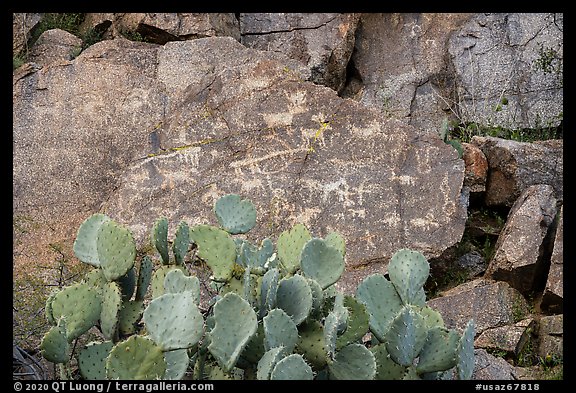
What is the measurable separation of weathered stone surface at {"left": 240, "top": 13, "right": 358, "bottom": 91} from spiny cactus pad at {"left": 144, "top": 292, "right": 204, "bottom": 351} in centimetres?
536

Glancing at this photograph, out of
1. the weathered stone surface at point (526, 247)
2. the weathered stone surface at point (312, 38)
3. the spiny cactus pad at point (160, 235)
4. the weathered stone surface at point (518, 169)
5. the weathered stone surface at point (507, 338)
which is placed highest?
the weathered stone surface at point (312, 38)

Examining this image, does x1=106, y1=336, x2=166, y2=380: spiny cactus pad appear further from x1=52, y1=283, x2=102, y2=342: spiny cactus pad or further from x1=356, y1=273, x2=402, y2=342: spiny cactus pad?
x1=356, y1=273, x2=402, y2=342: spiny cactus pad

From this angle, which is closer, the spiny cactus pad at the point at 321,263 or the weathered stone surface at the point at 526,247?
the spiny cactus pad at the point at 321,263

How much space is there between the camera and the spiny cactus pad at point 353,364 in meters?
3.08

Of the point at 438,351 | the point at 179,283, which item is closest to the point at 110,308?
the point at 179,283

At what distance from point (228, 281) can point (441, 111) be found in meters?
5.36

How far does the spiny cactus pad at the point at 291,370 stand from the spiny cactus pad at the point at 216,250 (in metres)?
0.71

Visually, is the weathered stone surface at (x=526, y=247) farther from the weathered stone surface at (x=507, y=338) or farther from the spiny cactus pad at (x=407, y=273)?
the spiny cactus pad at (x=407, y=273)

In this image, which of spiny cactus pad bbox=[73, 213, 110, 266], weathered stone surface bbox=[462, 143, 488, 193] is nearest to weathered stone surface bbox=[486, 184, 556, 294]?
weathered stone surface bbox=[462, 143, 488, 193]

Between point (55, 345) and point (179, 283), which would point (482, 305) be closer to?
point (179, 283)

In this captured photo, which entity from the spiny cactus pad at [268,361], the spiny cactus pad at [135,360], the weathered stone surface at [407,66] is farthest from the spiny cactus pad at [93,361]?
the weathered stone surface at [407,66]

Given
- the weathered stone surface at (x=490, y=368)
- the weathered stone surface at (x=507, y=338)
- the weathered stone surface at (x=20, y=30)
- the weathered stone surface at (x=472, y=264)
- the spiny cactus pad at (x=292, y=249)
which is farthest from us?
the weathered stone surface at (x=20, y=30)

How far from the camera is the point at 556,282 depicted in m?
5.68
